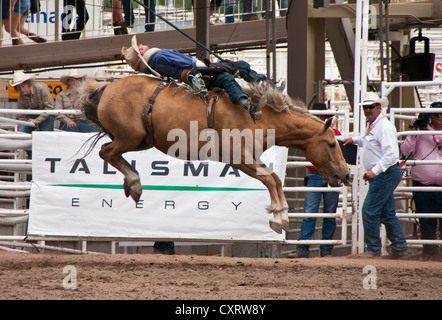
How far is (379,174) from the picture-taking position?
7.98 m

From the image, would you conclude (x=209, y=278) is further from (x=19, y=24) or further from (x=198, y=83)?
(x=19, y=24)

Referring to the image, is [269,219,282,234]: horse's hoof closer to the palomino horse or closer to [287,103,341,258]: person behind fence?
the palomino horse

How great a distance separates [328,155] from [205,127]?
118cm

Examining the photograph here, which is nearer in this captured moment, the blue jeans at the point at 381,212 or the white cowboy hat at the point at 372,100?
the white cowboy hat at the point at 372,100

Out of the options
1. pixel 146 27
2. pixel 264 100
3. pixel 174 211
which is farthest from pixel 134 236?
pixel 146 27

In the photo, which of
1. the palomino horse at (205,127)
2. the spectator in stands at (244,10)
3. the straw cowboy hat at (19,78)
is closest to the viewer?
the palomino horse at (205,127)

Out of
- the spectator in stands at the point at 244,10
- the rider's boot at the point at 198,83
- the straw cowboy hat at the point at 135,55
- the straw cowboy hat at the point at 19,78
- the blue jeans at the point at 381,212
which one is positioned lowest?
the blue jeans at the point at 381,212

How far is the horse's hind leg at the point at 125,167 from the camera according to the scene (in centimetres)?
660

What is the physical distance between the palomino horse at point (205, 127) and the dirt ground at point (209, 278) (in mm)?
715

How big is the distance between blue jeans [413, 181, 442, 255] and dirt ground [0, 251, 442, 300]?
565 millimetres

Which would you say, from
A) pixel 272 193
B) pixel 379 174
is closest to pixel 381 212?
pixel 379 174

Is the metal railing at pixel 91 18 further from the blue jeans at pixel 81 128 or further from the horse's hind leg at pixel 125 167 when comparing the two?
the horse's hind leg at pixel 125 167

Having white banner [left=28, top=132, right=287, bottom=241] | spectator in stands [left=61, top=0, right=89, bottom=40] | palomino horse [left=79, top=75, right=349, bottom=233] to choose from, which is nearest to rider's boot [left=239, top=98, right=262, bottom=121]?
palomino horse [left=79, top=75, right=349, bottom=233]

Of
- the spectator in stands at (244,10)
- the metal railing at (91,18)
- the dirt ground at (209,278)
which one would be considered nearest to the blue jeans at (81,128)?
the dirt ground at (209,278)
